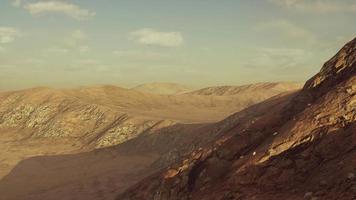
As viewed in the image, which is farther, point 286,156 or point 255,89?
point 255,89

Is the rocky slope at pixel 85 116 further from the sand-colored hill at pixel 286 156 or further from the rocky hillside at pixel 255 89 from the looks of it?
the sand-colored hill at pixel 286 156

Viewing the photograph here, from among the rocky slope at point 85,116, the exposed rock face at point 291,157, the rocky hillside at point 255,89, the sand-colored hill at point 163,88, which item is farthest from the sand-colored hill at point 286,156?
the sand-colored hill at point 163,88

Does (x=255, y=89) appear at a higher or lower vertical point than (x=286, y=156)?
lower

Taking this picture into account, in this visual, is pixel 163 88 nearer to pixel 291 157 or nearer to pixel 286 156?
pixel 286 156

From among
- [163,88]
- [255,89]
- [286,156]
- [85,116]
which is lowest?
[163,88]

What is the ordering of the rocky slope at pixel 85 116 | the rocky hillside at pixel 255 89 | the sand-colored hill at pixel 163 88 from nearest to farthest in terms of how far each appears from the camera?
1. the rocky slope at pixel 85 116
2. the rocky hillside at pixel 255 89
3. the sand-colored hill at pixel 163 88

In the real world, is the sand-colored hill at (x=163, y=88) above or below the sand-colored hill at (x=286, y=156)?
below

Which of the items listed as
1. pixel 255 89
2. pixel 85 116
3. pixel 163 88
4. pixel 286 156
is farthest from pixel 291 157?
pixel 163 88

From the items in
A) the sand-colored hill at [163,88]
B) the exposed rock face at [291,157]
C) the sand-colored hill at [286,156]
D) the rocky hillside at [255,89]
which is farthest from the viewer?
the sand-colored hill at [163,88]

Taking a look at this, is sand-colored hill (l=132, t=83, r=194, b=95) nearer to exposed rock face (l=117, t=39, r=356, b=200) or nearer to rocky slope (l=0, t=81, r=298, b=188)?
rocky slope (l=0, t=81, r=298, b=188)
